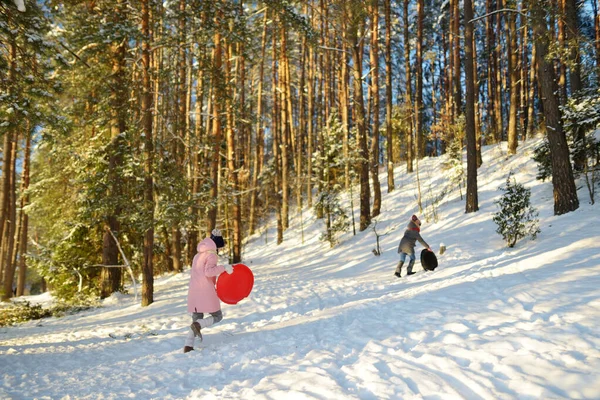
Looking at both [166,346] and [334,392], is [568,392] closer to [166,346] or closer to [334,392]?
[334,392]

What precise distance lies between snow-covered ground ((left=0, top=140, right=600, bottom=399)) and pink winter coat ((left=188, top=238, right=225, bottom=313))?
0.66m

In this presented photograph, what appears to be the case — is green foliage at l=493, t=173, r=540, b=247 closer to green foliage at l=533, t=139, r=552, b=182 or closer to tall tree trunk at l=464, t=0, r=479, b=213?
green foliage at l=533, t=139, r=552, b=182

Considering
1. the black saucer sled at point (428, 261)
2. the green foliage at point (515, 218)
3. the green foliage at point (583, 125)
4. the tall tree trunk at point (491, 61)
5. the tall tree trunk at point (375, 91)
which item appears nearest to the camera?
the green foliage at point (515, 218)

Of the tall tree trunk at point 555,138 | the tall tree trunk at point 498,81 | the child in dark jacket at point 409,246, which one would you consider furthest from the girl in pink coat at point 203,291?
the tall tree trunk at point 498,81

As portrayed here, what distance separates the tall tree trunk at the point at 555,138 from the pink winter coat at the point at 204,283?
1041 centimetres

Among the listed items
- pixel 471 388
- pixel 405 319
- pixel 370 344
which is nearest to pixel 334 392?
pixel 471 388

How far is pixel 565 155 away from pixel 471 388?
33.1 feet

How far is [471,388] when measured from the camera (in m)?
3.30

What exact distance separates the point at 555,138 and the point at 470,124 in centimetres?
386

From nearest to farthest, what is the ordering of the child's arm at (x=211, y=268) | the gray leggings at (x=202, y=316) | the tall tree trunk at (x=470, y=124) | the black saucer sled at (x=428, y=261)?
the child's arm at (x=211, y=268) < the gray leggings at (x=202, y=316) < the black saucer sled at (x=428, y=261) < the tall tree trunk at (x=470, y=124)

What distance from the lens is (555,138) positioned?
10758 mm

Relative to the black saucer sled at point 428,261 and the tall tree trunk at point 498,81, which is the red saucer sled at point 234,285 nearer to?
the black saucer sled at point 428,261

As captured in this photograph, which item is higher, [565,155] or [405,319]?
[565,155]

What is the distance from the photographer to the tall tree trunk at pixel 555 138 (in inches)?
421
